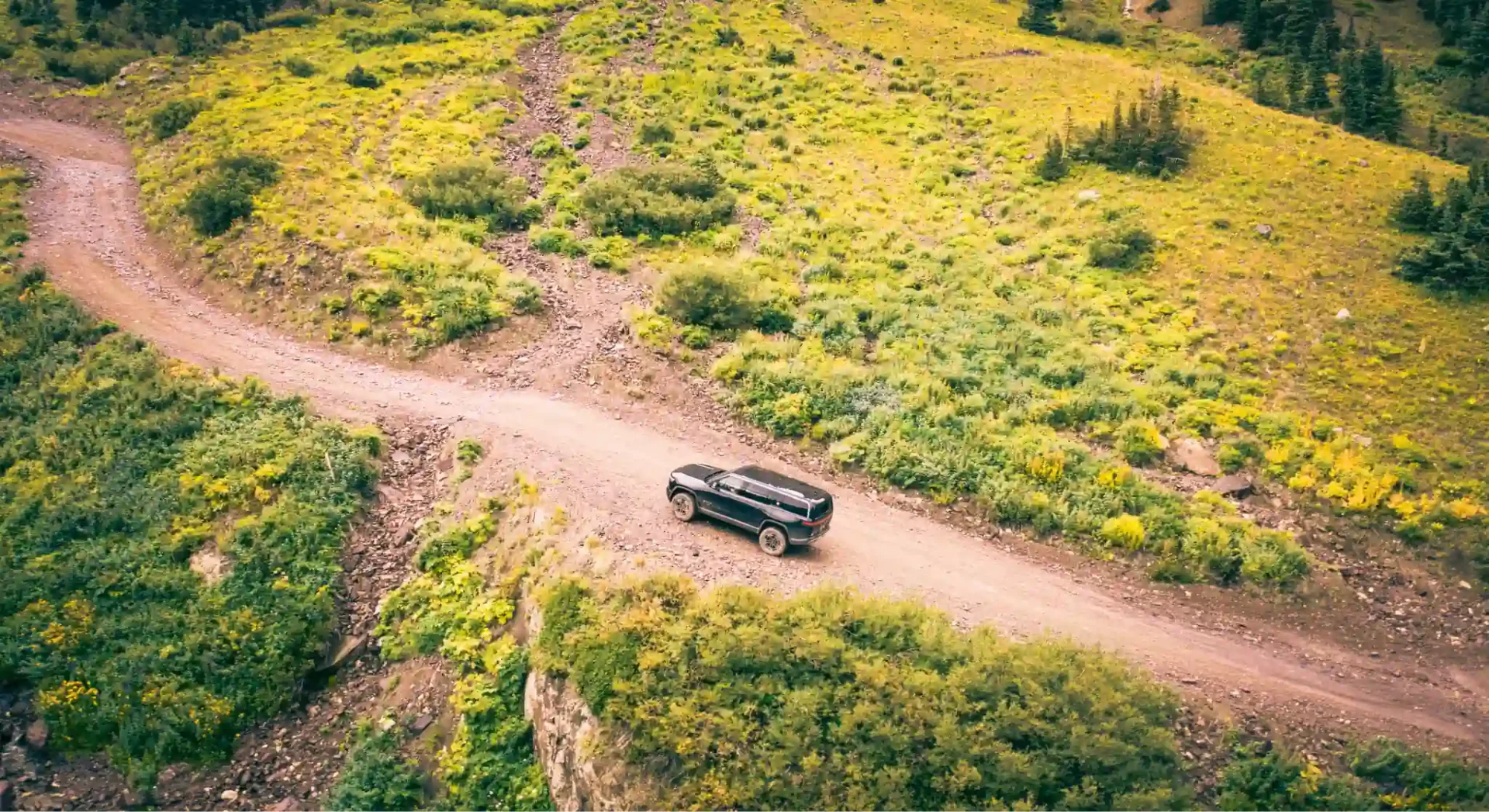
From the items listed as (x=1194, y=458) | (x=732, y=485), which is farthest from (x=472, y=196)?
(x=1194, y=458)

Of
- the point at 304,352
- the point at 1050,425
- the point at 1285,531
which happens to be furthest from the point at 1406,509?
the point at 304,352

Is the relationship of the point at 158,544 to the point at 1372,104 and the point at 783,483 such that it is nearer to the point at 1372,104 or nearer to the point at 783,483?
the point at 783,483

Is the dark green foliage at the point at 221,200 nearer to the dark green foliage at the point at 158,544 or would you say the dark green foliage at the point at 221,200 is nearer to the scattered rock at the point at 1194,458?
the dark green foliage at the point at 158,544

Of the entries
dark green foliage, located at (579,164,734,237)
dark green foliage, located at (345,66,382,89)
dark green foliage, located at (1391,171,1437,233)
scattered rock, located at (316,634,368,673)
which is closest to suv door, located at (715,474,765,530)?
scattered rock, located at (316,634,368,673)

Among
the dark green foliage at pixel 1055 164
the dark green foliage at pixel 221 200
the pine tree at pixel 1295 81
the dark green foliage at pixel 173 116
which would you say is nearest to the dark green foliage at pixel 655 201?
the dark green foliage at pixel 221 200

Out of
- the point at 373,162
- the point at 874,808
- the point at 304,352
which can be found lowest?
the point at 874,808

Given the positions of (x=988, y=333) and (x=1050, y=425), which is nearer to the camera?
(x=1050, y=425)

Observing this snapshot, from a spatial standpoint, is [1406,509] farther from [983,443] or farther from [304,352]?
[304,352]
